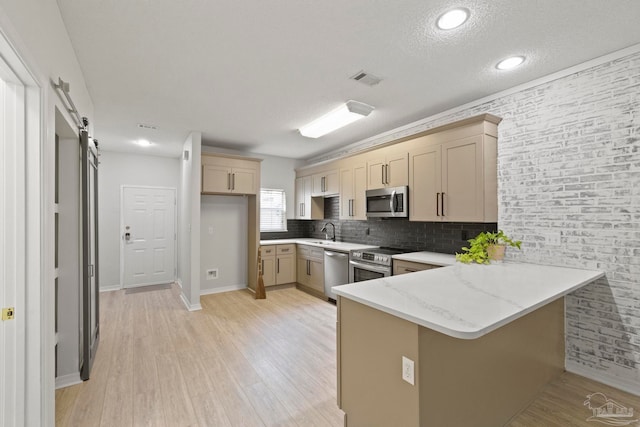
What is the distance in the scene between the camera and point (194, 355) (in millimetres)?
2908

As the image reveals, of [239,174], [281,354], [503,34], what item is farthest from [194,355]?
[503,34]

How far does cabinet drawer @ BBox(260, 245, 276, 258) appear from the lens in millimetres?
5171

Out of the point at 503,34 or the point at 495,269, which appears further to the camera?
the point at 495,269

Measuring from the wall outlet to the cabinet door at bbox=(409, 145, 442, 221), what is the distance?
2.14 m

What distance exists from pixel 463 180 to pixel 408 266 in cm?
111

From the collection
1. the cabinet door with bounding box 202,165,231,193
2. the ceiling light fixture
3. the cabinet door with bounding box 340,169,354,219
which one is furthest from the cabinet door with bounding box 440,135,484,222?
the cabinet door with bounding box 202,165,231,193

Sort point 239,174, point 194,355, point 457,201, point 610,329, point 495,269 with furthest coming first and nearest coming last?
point 239,174 < point 457,201 < point 194,355 < point 495,269 < point 610,329

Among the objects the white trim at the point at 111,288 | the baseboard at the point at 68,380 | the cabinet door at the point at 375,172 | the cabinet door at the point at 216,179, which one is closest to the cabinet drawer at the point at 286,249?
the cabinet door at the point at 216,179

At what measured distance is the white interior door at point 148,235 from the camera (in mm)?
5543

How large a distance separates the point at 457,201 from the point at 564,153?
0.96 meters

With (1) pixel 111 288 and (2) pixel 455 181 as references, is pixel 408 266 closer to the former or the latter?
(2) pixel 455 181

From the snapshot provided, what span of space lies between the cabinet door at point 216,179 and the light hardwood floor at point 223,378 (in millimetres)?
1881

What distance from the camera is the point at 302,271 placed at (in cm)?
528

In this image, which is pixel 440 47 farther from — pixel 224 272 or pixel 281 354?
pixel 224 272
